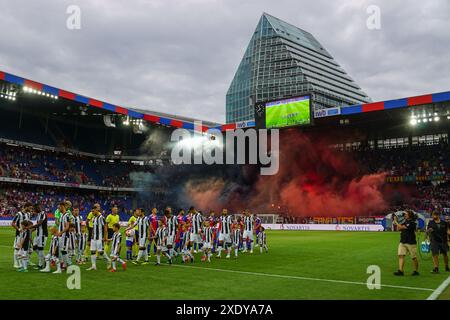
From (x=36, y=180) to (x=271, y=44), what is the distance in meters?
94.2

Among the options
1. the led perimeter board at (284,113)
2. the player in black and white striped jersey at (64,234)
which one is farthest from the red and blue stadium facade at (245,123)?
the player in black and white striped jersey at (64,234)

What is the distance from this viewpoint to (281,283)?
11375mm

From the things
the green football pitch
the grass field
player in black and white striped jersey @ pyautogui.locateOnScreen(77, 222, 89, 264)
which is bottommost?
the grass field

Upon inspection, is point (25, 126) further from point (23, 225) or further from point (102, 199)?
point (23, 225)

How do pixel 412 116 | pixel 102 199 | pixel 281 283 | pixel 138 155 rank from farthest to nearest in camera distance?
pixel 138 155
pixel 102 199
pixel 412 116
pixel 281 283

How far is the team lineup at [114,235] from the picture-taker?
1326cm

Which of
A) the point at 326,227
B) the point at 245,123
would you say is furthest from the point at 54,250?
the point at 245,123

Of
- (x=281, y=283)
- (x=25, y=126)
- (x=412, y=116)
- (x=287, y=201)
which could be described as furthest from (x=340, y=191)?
(x=281, y=283)

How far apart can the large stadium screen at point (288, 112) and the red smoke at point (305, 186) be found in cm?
1509

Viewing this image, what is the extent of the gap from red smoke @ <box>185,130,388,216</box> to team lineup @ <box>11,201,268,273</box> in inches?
1497

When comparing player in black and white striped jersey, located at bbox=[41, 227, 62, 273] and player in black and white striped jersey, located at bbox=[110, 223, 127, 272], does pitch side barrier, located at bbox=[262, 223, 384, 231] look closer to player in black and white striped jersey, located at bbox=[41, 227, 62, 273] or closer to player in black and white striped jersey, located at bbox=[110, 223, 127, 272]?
player in black and white striped jersey, located at bbox=[110, 223, 127, 272]

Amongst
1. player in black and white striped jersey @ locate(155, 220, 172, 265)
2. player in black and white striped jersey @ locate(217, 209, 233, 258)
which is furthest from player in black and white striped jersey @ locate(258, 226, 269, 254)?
player in black and white striped jersey @ locate(155, 220, 172, 265)

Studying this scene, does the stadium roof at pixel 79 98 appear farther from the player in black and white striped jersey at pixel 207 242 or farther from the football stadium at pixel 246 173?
the player in black and white striped jersey at pixel 207 242

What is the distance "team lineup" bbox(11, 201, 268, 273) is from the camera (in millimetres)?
13258
